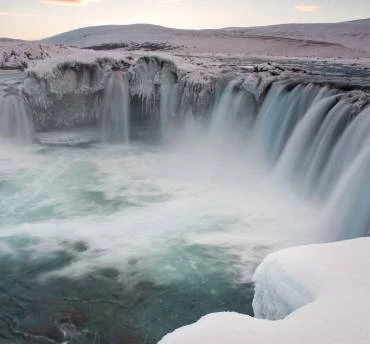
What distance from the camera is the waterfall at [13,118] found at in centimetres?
1509

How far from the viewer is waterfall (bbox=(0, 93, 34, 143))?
15.1 meters

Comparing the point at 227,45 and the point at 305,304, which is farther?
the point at 227,45

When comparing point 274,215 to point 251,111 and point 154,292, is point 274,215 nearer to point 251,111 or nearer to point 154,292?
point 154,292

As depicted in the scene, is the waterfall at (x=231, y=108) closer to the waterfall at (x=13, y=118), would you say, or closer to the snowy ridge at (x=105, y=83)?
the snowy ridge at (x=105, y=83)

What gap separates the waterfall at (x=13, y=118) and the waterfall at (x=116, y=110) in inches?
98.0

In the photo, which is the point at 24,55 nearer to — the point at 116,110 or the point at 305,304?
the point at 116,110

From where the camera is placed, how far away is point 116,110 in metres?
15.9

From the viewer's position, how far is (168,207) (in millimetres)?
10320

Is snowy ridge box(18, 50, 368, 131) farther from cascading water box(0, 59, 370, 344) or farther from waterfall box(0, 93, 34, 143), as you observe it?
waterfall box(0, 93, 34, 143)

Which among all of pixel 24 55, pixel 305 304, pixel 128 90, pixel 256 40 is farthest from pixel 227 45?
pixel 305 304

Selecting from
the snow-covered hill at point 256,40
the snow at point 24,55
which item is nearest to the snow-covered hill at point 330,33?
the snow-covered hill at point 256,40

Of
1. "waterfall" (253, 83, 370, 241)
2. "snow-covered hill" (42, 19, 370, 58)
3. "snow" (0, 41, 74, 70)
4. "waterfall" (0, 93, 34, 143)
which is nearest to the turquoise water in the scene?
"waterfall" (253, 83, 370, 241)

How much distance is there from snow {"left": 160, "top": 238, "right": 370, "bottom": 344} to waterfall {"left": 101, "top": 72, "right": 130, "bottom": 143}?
41.3ft

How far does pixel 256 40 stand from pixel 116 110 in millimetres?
51011
